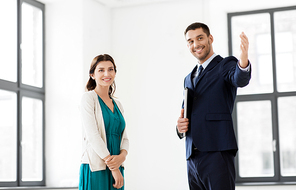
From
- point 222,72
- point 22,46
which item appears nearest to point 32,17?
point 22,46

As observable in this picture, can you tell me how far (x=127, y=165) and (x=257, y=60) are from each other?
209 centimetres

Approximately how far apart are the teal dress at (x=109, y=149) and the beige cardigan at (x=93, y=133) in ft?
0.13

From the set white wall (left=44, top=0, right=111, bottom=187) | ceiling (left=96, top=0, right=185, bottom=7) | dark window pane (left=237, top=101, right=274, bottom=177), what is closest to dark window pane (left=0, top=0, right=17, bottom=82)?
white wall (left=44, top=0, right=111, bottom=187)

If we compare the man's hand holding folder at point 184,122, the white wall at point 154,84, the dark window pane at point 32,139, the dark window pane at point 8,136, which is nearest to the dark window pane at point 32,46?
the dark window pane at point 32,139

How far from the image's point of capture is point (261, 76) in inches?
220

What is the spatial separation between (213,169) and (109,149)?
81 cm

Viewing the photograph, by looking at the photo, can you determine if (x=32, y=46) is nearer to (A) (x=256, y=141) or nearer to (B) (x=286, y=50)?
(A) (x=256, y=141)

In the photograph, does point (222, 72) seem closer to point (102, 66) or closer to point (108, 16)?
point (102, 66)

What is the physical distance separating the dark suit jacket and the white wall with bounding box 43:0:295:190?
9.29 feet

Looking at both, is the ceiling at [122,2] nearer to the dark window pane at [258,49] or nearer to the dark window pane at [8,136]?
the dark window pane at [258,49]

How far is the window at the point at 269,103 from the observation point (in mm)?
5406

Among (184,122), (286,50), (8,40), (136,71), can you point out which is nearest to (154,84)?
(136,71)

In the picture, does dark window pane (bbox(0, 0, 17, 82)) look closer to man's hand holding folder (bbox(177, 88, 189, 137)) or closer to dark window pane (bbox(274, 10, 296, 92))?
man's hand holding folder (bbox(177, 88, 189, 137))

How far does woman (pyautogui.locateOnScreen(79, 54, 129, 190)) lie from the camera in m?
2.86
